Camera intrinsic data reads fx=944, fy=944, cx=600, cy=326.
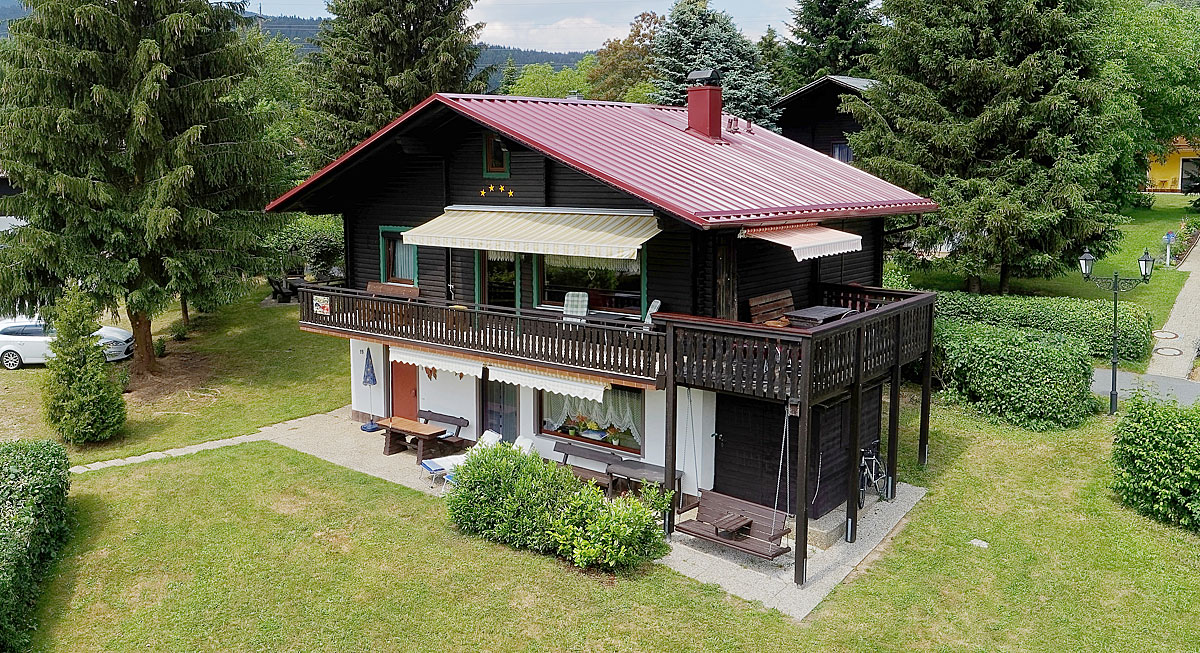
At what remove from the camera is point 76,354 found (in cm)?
1859

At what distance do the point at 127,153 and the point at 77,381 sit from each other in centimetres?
652

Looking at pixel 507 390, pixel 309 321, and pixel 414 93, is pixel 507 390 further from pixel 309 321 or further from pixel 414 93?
pixel 414 93

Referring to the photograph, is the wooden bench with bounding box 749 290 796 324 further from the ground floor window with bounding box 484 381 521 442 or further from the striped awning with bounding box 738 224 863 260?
the ground floor window with bounding box 484 381 521 442

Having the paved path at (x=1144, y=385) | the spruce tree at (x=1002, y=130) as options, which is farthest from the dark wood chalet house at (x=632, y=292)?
the paved path at (x=1144, y=385)

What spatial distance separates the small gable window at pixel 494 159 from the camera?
55.6 ft

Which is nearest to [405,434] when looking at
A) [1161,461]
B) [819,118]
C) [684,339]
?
[684,339]

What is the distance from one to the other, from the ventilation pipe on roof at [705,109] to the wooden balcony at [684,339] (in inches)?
153

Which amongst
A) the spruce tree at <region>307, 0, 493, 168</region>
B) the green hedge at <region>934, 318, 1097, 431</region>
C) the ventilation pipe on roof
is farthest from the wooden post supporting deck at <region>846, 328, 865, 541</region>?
the spruce tree at <region>307, 0, 493, 168</region>

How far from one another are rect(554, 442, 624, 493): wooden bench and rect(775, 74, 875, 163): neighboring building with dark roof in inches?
876

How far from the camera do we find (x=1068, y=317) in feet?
73.0

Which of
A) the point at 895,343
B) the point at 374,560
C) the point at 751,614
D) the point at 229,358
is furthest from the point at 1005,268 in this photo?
the point at 229,358

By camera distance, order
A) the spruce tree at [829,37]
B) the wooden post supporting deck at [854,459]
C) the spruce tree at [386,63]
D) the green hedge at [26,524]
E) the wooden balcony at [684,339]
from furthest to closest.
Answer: the spruce tree at [829,37] → the spruce tree at [386,63] → the wooden post supporting deck at [854,459] → the wooden balcony at [684,339] → the green hedge at [26,524]

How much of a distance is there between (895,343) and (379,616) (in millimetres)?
8749

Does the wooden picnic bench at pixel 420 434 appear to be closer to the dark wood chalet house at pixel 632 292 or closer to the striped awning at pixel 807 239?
the dark wood chalet house at pixel 632 292
